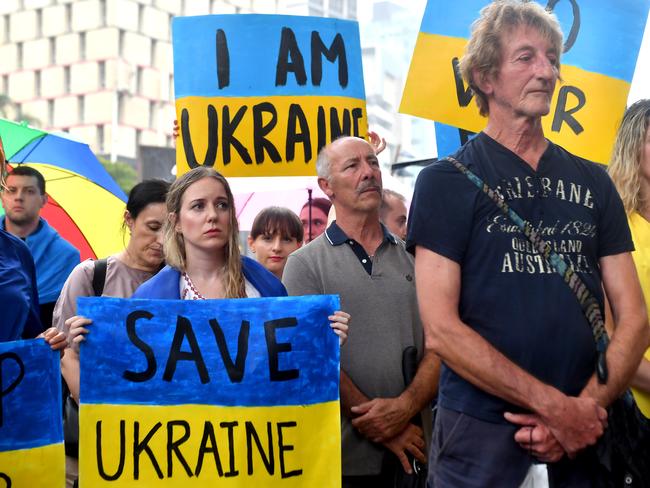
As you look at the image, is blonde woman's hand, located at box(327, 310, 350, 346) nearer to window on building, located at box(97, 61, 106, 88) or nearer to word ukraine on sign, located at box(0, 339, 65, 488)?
word ukraine on sign, located at box(0, 339, 65, 488)

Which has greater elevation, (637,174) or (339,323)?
(637,174)

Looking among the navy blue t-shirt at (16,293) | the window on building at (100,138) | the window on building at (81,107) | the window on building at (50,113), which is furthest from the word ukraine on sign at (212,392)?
the window on building at (50,113)

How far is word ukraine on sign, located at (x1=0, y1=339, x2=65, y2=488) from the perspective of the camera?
3830 mm

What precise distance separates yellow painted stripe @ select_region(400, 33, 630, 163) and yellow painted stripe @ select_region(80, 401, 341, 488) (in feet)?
5.98

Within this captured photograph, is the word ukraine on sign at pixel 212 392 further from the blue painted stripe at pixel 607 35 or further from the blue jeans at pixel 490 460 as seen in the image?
the blue painted stripe at pixel 607 35

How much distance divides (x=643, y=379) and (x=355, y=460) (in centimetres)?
105

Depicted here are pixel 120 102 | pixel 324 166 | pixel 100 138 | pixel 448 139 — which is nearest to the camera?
pixel 324 166

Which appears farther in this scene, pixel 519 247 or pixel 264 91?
pixel 264 91

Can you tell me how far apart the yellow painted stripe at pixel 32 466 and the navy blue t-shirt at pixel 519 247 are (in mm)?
1388

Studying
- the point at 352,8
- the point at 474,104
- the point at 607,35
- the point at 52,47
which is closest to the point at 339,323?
the point at 474,104

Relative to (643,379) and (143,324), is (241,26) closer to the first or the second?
(143,324)

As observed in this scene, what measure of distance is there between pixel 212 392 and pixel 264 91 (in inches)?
94.3

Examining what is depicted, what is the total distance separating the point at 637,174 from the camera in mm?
3969

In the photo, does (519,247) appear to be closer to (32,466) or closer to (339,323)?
(339,323)
